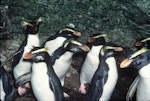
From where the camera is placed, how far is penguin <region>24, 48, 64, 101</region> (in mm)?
5164

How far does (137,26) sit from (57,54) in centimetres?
106

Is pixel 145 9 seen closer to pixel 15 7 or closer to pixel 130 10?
pixel 130 10

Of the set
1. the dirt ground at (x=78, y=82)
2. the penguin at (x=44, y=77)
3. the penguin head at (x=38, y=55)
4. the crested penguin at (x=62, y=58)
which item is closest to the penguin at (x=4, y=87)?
the dirt ground at (x=78, y=82)

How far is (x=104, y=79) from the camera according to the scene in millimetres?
5348

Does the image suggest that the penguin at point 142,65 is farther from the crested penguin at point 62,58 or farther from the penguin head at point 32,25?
the penguin head at point 32,25

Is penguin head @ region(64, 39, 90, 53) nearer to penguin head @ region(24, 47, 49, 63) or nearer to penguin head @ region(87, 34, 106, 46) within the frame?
penguin head @ region(87, 34, 106, 46)

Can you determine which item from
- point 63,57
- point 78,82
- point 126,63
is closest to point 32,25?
point 63,57

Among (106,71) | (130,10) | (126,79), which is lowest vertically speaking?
(126,79)

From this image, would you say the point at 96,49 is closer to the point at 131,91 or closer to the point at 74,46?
the point at 74,46

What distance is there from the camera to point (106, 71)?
5.36 m

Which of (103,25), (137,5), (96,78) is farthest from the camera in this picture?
(103,25)

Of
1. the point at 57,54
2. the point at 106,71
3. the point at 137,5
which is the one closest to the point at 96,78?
the point at 106,71

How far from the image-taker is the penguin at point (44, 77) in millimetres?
5164

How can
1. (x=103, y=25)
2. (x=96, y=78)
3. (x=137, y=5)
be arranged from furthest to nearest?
(x=103, y=25) < (x=137, y=5) < (x=96, y=78)
